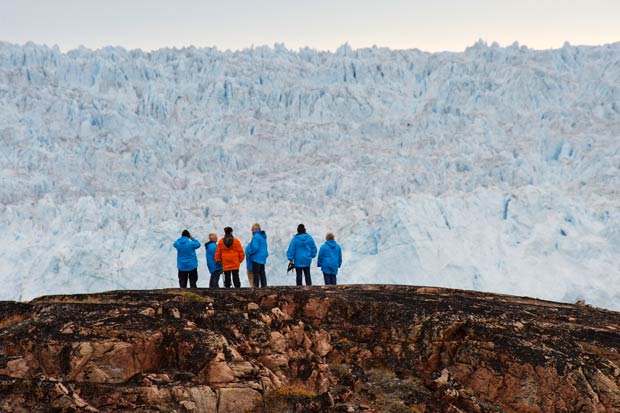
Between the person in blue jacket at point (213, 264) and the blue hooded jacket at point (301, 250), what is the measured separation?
1160 millimetres

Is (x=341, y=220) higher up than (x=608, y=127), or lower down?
lower down

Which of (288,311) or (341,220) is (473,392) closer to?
(288,311)

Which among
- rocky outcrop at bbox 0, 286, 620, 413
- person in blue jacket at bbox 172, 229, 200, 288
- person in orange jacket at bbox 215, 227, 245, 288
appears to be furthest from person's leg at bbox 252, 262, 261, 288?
rocky outcrop at bbox 0, 286, 620, 413

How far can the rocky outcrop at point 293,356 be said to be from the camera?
19.6 feet

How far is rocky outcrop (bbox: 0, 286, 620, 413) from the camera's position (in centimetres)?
596

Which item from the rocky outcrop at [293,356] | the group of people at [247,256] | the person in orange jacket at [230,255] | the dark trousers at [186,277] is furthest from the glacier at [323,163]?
the rocky outcrop at [293,356]

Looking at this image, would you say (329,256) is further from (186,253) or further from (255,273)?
(186,253)

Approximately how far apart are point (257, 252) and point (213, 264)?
3.21ft

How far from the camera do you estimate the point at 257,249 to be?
37.1ft

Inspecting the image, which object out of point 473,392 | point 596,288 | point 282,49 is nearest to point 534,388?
point 473,392

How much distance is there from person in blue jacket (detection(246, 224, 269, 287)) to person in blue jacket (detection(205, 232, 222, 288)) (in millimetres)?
544

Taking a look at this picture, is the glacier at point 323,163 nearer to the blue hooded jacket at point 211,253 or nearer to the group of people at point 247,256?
the blue hooded jacket at point 211,253

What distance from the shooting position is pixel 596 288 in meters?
25.8

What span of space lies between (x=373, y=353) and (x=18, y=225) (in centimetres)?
2578
